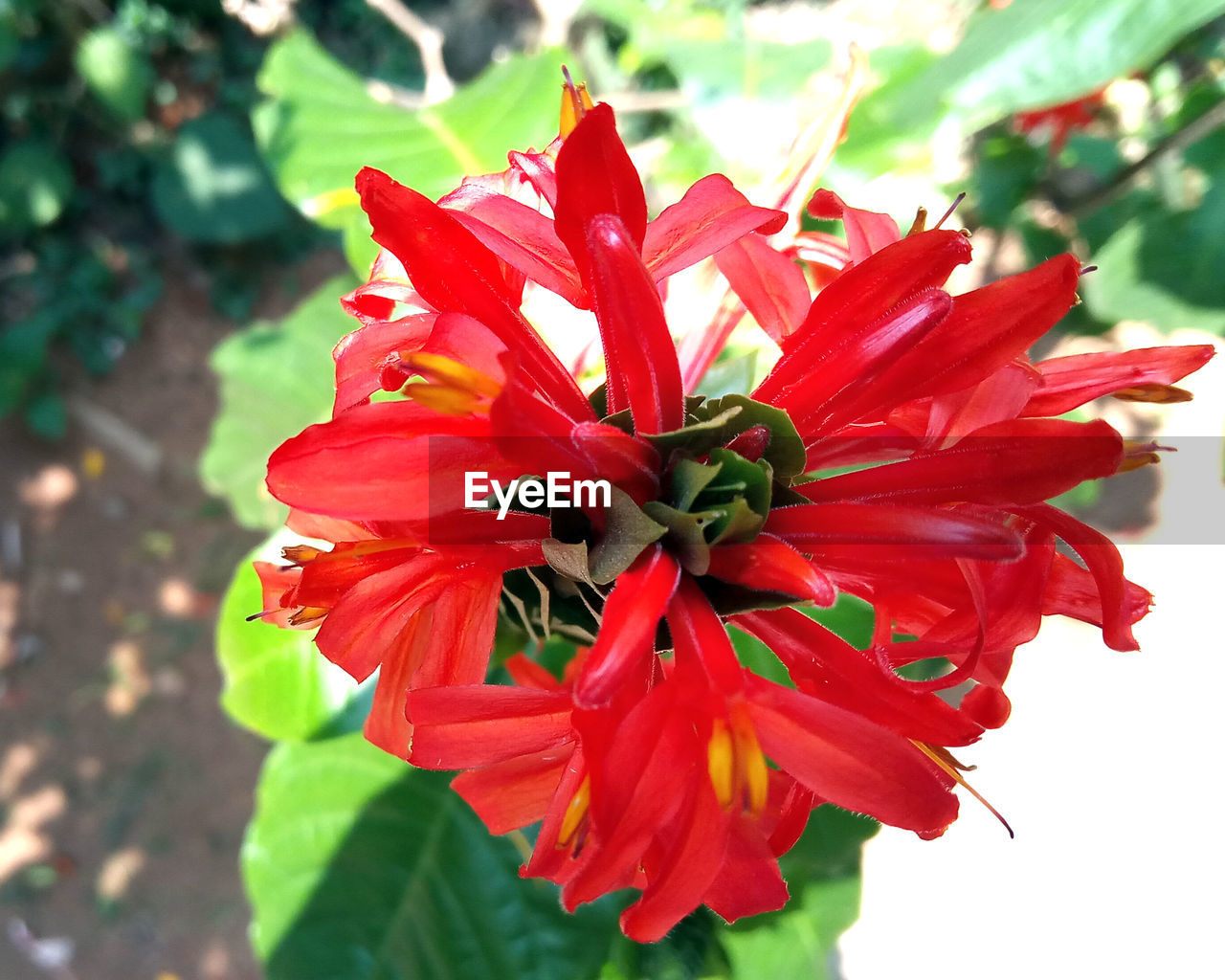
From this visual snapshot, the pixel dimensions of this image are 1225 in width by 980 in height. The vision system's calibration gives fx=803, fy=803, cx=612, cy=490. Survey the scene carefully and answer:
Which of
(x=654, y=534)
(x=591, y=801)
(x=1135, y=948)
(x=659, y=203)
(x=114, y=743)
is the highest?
(x=659, y=203)

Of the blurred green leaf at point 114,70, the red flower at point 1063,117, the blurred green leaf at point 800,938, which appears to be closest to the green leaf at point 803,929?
the blurred green leaf at point 800,938

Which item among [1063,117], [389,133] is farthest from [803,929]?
[1063,117]

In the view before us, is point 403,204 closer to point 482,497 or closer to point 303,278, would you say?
point 482,497

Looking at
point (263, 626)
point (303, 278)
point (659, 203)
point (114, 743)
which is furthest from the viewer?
point (303, 278)

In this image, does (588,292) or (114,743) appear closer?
(588,292)

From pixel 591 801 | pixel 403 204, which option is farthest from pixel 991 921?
pixel 403 204

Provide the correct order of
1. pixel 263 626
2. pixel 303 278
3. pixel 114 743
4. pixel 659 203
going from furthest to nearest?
pixel 303 278
pixel 114 743
pixel 659 203
pixel 263 626

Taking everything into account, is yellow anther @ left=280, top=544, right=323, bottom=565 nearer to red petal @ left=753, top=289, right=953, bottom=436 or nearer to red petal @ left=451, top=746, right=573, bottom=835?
red petal @ left=451, top=746, right=573, bottom=835

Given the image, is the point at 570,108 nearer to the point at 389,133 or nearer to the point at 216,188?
the point at 389,133

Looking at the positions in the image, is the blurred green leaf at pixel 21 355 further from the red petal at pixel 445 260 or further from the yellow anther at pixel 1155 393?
the yellow anther at pixel 1155 393
